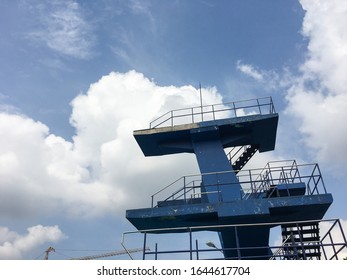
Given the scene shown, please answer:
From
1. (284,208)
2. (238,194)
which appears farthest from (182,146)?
(284,208)

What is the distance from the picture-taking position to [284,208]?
483 inches

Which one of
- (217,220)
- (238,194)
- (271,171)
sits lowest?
(217,220)

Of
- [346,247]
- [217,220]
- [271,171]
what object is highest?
[271,171]
